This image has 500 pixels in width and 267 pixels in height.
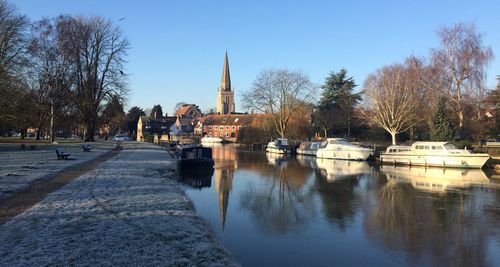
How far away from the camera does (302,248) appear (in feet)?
34.2

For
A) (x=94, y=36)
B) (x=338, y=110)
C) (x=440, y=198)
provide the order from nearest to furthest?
1. (x=440, y=198)
2. (x=94, y=36)
3. (x=338, y=110)

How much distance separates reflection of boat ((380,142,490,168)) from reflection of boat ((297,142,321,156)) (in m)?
14.2

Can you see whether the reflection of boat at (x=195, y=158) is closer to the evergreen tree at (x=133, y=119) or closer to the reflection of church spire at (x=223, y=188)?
the reflection of church spire at (x=223, y=188)

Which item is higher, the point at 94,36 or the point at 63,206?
the point at 94,36

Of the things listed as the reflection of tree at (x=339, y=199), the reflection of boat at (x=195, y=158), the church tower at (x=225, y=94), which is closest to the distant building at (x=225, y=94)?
the church tower at (x=225, y=94)

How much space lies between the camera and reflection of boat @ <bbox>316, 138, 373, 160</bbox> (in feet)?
143

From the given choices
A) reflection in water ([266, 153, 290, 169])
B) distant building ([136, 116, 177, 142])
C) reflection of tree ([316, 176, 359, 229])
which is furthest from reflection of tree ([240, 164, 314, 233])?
distant building ([136, 116, 177, 142])

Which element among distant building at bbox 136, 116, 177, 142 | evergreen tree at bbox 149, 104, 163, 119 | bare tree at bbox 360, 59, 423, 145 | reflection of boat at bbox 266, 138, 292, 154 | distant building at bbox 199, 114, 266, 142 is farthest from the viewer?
evergreen tree at bbox 149, 104, 163, 119

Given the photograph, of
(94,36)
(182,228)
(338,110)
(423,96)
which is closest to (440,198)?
(182,228)

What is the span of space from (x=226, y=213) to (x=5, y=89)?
26862mm

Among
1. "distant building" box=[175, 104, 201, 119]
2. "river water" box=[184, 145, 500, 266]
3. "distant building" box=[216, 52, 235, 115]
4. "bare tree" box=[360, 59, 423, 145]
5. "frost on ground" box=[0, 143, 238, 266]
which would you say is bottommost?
"river water" box=[184, 145, 500, 266]

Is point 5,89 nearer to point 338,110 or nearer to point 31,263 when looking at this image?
point 31,263

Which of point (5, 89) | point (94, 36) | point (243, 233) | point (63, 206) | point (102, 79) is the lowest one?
point (243, 233)

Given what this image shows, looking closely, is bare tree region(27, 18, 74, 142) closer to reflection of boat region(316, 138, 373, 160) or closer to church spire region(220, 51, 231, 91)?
reflection of boat region(316, 138, 373, 160)
